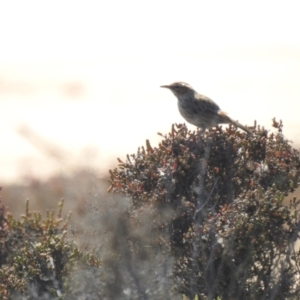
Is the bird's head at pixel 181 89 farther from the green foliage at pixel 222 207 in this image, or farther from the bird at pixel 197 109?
the green foliage at pixel 222 207

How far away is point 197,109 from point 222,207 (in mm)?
3530

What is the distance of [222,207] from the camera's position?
7.37 meters

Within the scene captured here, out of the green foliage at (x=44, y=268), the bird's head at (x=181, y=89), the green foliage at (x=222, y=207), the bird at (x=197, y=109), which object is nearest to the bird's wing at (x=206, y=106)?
the bird at (x=197, y=109)

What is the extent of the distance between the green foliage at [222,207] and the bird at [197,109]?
1.61m

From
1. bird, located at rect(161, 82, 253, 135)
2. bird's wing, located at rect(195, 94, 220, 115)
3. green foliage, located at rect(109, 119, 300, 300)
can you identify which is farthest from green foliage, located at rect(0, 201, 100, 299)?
bird's wing, located at rect(195, 94, 220, 115)

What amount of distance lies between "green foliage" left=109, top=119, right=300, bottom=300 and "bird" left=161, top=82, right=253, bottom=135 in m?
1.61

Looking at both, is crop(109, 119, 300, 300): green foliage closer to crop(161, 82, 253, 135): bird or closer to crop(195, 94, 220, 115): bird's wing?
crop(161, 82, 253, 135): bird

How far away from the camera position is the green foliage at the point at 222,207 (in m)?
7.11

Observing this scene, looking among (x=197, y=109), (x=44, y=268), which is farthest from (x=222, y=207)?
(x=197, y=109)

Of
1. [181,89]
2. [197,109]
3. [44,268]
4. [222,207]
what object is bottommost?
[44,268]

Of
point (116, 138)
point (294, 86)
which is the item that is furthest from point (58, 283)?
point (294, 86)

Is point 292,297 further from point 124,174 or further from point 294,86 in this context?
point 294,86

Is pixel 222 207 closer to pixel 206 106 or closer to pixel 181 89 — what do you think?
pixel 206 106

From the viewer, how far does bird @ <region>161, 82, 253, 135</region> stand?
1026 centimetres
